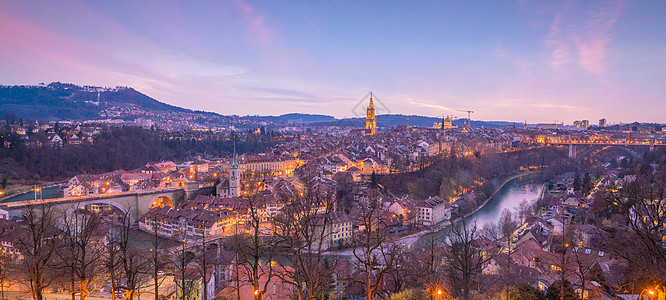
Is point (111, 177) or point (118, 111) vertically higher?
point (118, 111)

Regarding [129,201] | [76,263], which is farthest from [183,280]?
[129,201]

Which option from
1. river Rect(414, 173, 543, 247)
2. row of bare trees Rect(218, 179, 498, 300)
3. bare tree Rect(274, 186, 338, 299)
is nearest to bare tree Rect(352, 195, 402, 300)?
row of bare trees Rect(218, 179, 498, 300)

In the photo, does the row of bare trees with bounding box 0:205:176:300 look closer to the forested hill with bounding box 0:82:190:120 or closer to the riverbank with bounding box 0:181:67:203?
the riverbank with bounding box 0:181:67:203

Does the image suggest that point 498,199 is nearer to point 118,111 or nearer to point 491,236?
point 491,236

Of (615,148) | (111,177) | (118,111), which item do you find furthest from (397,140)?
(118,111)

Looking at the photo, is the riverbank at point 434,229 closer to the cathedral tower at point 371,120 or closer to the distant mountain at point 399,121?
the cathedral tower at point 371,120

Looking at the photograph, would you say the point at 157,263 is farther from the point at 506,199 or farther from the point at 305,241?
the point at 506,199

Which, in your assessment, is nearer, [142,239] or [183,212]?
[142,239]
